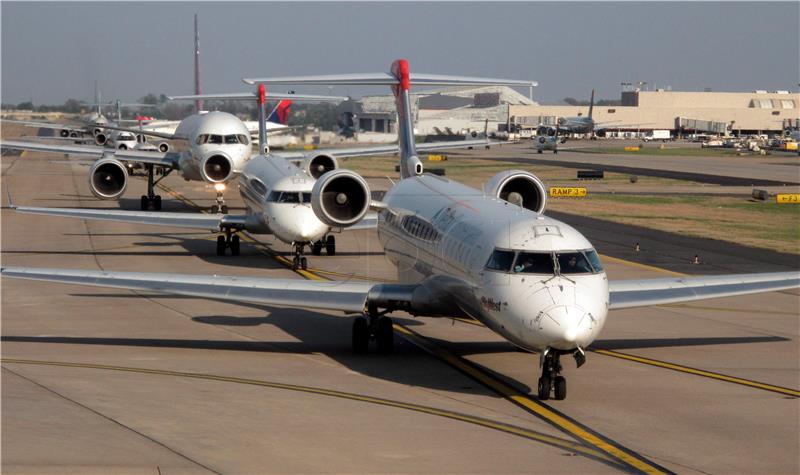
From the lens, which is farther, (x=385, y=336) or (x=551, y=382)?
(x=385, y=336)

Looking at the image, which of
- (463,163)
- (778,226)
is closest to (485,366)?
(778,226)

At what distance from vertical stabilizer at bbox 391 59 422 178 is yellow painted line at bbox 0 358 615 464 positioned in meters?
11.7

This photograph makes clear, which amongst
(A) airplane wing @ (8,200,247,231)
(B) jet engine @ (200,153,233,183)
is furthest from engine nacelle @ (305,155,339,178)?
(A) airplane wing @ (8,200,247,231)

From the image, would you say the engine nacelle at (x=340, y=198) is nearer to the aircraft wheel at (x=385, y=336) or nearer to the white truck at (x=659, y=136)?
the aircraft wheel at (x=385, y=336)

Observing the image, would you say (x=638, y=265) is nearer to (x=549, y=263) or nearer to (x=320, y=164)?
(x=320, y=164)

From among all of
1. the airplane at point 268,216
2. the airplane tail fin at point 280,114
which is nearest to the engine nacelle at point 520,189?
the airplane at point 268,216

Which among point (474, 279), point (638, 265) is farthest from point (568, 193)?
point (474, 279)

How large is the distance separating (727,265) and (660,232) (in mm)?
10346

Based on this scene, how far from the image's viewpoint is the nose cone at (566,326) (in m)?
16.6

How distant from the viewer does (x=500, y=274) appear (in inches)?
708

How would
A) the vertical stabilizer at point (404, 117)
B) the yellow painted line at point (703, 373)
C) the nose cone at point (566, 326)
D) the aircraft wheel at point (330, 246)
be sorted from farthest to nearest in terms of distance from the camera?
1. the aircraft wheel at point (330, 246)
2. the vertical stabilizer at point (404, 117)
3. the yellow painted line at point (703, 373)
4. the nose cone at point (566, 326)

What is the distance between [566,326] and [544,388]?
4.72 ft

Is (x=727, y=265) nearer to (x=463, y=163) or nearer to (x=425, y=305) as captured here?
(x=425, y=305)

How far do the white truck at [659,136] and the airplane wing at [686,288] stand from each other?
153 meters
